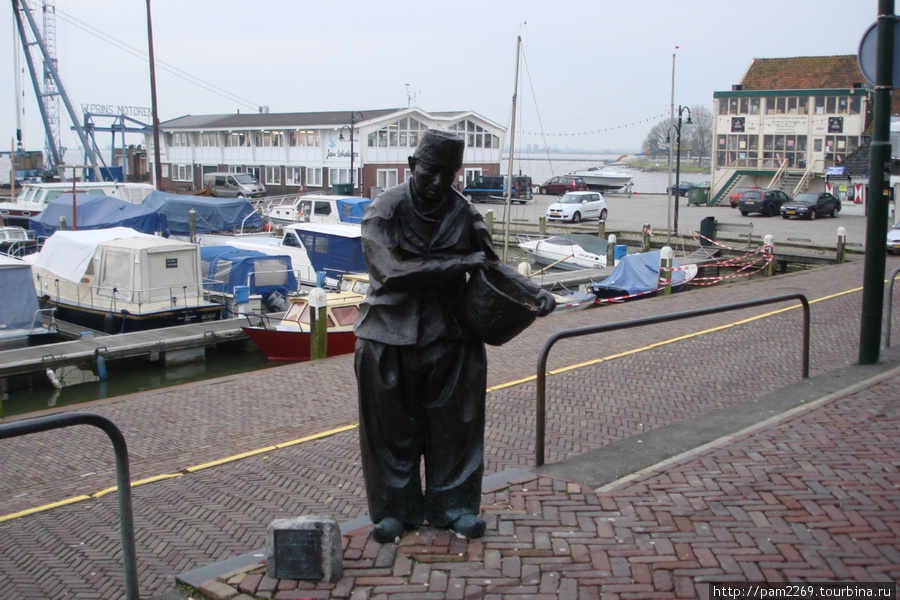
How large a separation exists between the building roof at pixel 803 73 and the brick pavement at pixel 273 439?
4025 centimetres

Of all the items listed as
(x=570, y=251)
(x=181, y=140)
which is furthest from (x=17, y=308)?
(x=181, y=140)

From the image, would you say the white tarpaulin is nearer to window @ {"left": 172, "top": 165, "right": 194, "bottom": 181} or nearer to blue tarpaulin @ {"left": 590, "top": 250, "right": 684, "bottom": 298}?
blue tarpaulin @ {"left": 590, "top": 250, "right": 684, "bottom": 298}

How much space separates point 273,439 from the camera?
7.69 metres

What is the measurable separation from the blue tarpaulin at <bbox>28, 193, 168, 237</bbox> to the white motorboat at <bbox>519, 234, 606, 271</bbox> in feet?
38.6

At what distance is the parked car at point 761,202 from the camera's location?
Result: 38.3 metres

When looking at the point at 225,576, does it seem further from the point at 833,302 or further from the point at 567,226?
the point at 567,226

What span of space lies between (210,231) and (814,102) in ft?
121

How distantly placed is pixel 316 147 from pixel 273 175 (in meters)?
4.66

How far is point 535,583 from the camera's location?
3.61 metres

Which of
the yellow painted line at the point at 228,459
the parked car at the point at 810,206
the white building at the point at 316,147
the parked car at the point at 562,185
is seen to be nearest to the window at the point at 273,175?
the white building at the point at 316,147

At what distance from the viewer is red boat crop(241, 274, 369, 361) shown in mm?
15172

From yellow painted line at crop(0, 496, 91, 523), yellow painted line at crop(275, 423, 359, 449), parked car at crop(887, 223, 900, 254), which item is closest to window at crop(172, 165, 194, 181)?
parked car at crop(887, 223, 900, 254)

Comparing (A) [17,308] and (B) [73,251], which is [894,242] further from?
(A) [17,308]

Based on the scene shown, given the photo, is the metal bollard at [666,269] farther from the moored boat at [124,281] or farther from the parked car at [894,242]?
the moored boat at [124,281]
